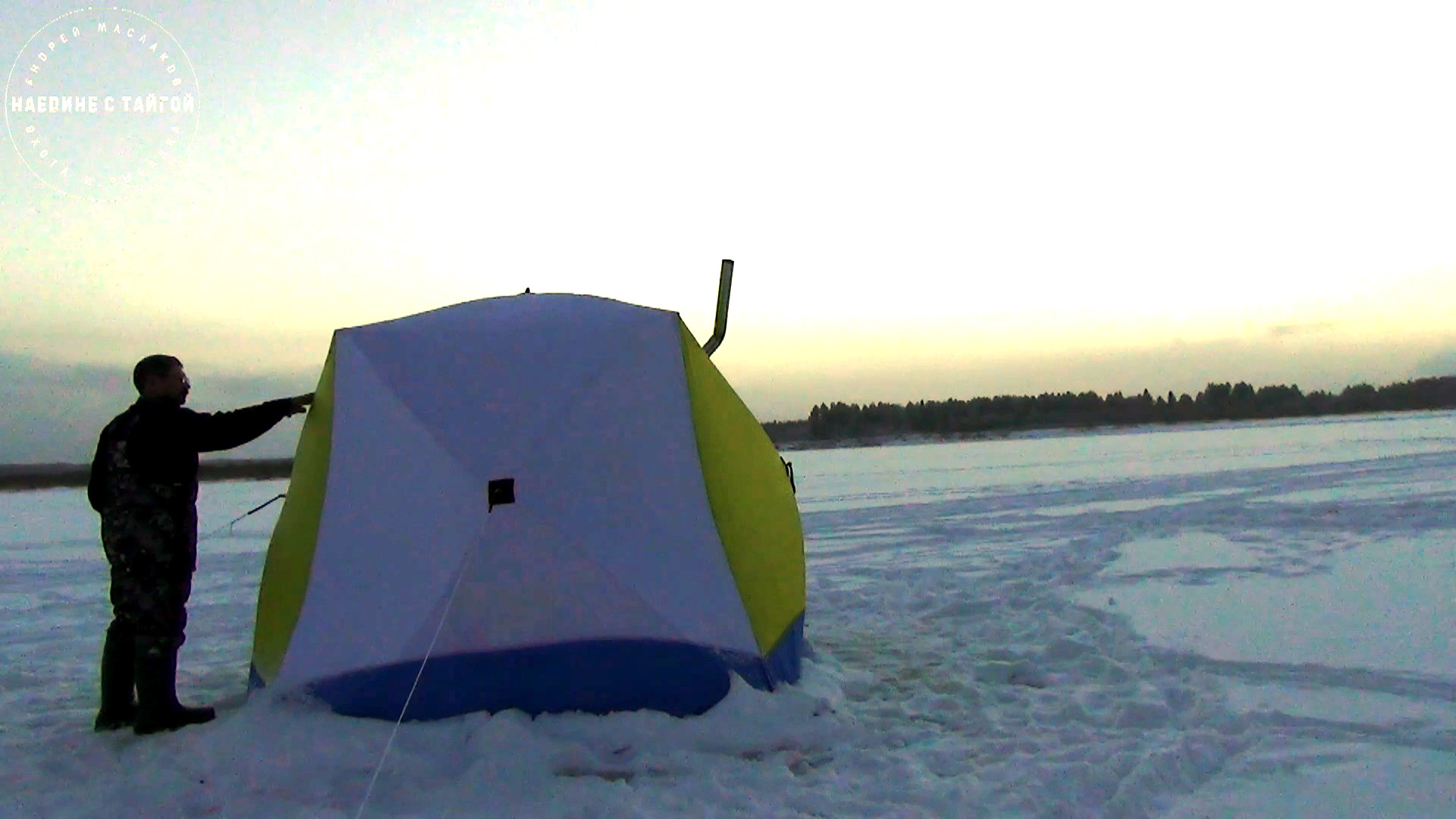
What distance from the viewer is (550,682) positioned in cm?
414

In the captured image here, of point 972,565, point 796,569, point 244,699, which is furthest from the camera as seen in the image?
point 972,565

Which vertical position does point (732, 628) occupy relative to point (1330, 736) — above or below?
above

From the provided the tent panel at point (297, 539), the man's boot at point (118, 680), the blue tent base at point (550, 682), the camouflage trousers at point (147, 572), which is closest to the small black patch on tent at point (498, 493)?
the blue tent base at point (550, 682)

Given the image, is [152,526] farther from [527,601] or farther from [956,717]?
[956,717]

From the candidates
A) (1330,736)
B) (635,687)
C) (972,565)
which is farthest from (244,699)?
(972,565)

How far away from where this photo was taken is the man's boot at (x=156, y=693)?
4266 mm

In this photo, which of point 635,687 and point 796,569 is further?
point 796,569

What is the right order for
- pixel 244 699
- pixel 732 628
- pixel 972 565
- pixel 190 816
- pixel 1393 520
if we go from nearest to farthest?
pixel 190 816 < pixel 732 628 < pixel 244 699 < pixel 972 565 < pixel 1393 520

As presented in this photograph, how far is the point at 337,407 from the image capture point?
178 inches

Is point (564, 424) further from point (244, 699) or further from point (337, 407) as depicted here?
point (244, 699)

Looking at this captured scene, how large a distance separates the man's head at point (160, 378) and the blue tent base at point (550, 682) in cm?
148

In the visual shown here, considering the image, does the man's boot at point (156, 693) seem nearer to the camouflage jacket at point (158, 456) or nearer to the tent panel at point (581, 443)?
the camouflage jacket at point (158, 456)

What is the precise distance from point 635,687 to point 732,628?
464 mm

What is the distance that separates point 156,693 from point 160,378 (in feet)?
4.37
